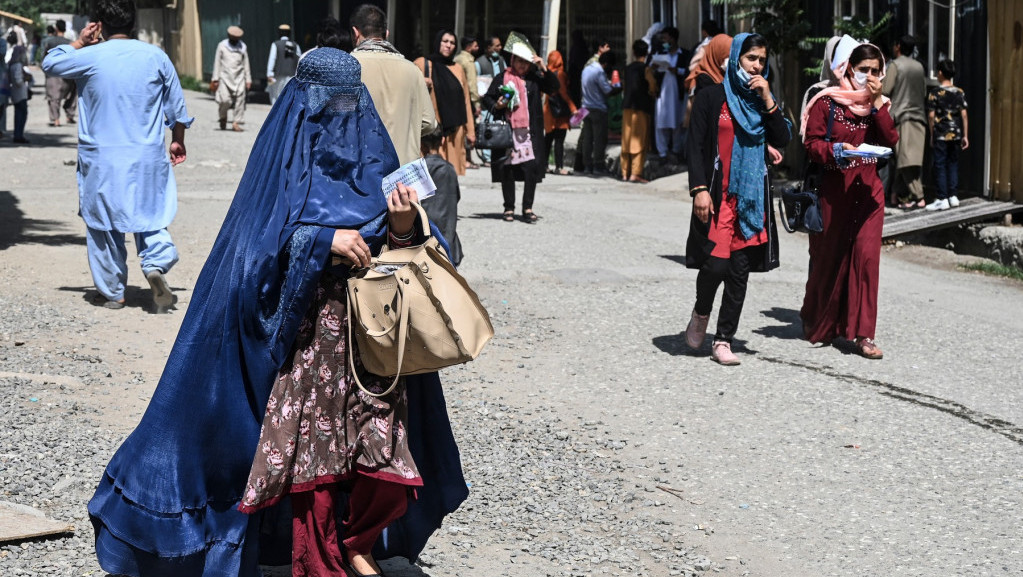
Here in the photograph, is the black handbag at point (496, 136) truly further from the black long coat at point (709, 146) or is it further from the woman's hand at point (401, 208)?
the woman's hand at point (401, 208)

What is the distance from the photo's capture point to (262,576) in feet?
12.6

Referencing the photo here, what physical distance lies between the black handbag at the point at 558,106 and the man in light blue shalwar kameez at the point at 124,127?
27.4 feet

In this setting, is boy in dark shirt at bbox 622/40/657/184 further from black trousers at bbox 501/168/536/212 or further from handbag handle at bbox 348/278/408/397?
handbag handle at bbox 348/278/408/397

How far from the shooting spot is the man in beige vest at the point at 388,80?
7.17m

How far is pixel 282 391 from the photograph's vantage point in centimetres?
363

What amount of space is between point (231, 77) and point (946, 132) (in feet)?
42.0

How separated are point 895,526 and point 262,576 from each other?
237 cm

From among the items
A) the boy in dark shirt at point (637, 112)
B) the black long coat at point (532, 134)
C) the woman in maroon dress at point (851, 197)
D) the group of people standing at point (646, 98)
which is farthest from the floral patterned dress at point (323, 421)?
the boy in dark shirt at point (637, 112)

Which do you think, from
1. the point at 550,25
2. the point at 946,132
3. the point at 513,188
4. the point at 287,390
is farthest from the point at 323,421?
the point at 550,25

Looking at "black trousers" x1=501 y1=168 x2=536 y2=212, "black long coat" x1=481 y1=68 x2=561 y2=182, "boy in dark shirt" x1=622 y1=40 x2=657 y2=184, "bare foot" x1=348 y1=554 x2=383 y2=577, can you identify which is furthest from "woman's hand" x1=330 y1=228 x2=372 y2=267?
"boy in dark shirt" x1=622 y1=40 x2=657 y2=184

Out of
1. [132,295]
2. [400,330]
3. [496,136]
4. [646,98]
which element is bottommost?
[132,295]

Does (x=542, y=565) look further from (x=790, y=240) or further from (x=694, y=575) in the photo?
(x=790, y=240)

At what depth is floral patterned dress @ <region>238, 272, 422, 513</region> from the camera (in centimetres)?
362

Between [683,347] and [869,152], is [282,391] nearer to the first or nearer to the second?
[683,347]
